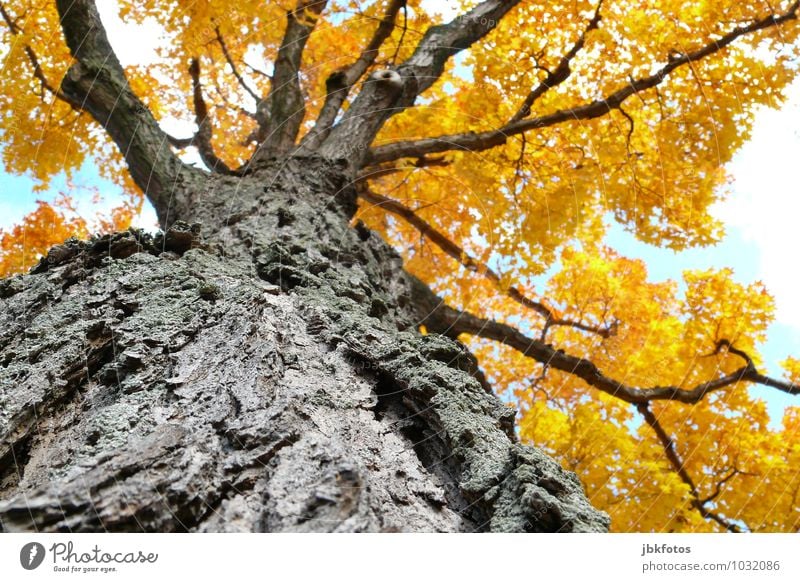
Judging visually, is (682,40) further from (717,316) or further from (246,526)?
(246,526)

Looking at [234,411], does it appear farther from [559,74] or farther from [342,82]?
[559,74]

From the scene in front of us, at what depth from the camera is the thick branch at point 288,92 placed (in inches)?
225

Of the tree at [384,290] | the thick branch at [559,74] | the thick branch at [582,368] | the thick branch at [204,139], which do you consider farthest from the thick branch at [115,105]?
the thick branch at [559,74]

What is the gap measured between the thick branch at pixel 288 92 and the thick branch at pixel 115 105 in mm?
912

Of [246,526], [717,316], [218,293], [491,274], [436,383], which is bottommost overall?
[246,526]

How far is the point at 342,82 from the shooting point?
610 centimetres

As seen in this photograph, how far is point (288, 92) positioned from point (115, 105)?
1.97 m

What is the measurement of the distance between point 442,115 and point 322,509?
22.2 ft

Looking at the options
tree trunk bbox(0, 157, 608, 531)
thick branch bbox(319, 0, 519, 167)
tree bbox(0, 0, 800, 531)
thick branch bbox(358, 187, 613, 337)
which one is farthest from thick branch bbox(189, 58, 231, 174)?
tree trunk bbox(0, 157, 608, 531)

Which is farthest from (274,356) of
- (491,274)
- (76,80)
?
(491,274)

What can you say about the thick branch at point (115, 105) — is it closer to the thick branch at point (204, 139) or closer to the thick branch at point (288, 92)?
the thick branch at point (288, 92)

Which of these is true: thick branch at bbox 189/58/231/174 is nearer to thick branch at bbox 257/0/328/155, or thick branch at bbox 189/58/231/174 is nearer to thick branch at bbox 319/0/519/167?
thick branch at bbox 257/0/328/155

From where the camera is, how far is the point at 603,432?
6332mm

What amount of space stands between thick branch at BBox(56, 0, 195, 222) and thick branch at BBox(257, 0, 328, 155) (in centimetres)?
91
